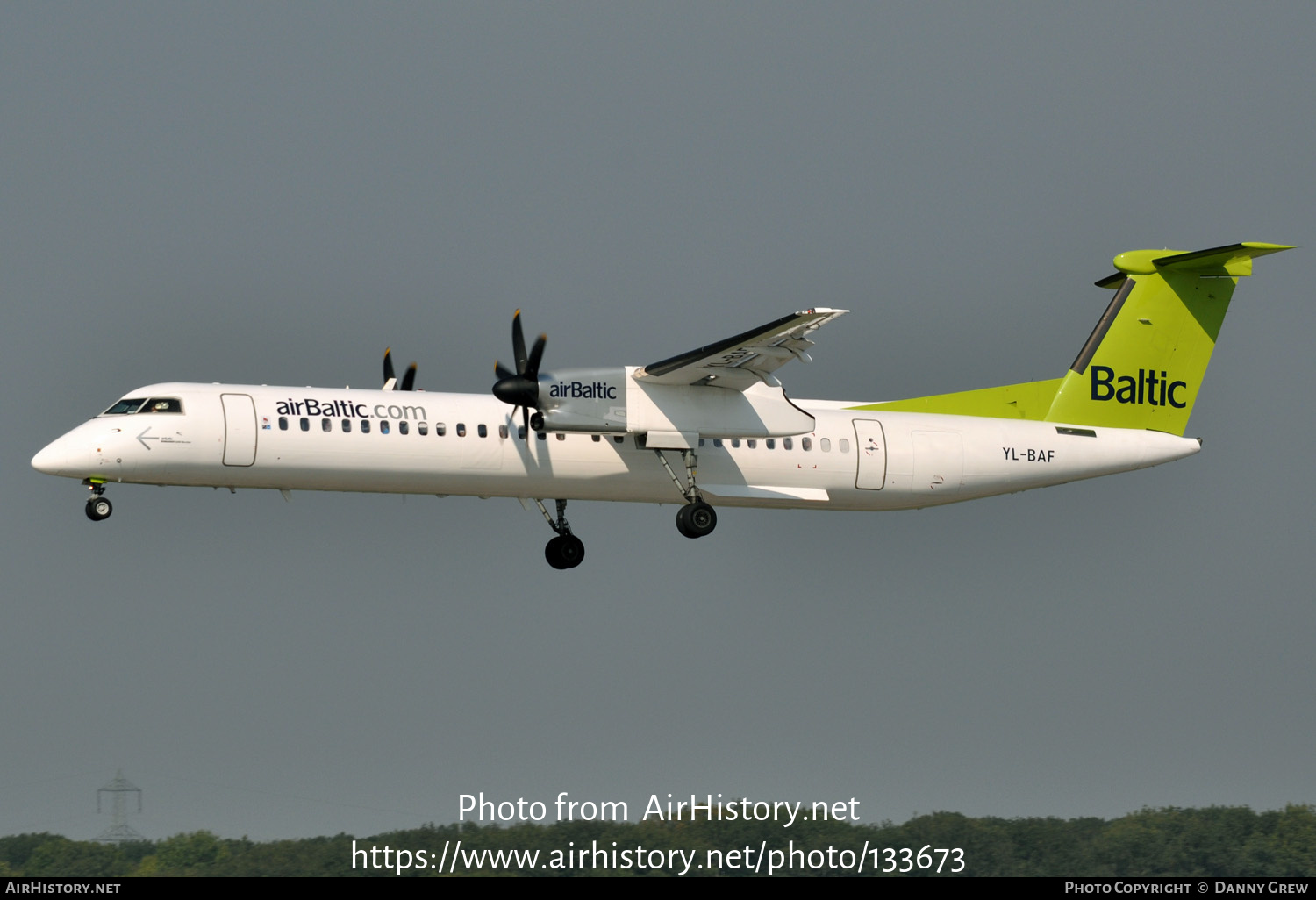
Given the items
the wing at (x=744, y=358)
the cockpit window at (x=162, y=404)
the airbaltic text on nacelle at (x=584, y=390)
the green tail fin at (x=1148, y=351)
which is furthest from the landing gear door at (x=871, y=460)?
the cockpit window at (x=162, y=404)

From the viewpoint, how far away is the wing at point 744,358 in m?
19.7

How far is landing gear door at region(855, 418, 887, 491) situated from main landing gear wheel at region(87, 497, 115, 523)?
34.7ft

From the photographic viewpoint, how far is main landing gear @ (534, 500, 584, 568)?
2284cm

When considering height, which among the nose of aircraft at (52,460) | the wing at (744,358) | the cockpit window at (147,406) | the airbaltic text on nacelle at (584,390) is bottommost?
the nose of aircraft at (52,460)

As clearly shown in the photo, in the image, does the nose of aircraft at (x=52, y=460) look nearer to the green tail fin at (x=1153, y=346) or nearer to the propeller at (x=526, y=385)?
the propeller at (x=526, y=385)

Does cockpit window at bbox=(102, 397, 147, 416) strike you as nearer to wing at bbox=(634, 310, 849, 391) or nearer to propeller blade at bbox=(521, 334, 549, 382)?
propeller blade at bbox=(521, 334, 549, 382)

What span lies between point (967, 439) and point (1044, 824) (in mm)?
8948

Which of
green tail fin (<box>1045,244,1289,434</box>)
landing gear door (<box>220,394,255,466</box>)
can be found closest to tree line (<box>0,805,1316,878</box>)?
green tail fin (<box>1045,244,1289,434</box>)

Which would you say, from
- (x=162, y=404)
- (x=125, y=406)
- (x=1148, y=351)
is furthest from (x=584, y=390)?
(x=1148, y=351)

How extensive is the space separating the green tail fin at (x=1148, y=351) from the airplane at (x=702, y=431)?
0.03m

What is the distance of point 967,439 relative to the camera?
2297 cm

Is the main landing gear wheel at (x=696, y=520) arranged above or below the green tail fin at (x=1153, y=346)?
below
